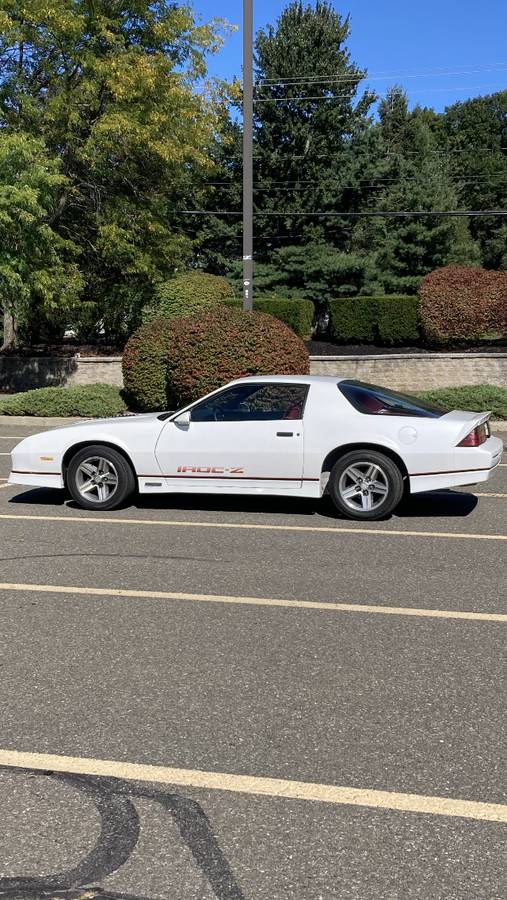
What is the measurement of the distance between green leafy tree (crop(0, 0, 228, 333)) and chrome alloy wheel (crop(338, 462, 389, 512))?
49.9ft

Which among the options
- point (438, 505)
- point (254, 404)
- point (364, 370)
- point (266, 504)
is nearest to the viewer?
point (254, 404)

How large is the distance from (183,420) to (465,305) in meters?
16.6

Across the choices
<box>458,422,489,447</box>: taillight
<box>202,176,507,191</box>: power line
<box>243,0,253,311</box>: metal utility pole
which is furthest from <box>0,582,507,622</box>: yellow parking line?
<box>202,176,507,191</box>: power line

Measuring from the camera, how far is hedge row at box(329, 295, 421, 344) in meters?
24.5

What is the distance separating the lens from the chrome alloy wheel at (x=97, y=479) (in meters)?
8.65

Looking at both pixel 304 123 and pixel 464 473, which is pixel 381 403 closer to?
pixel 464 473

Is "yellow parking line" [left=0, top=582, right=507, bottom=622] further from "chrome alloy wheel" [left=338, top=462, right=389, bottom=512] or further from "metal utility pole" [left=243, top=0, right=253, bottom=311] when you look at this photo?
"metal utility pole" [left=243, top=0, right=253, bottom=311]

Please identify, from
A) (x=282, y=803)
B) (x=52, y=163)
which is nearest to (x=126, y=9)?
(x=52, y=163)

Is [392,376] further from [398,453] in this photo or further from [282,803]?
[282,803]

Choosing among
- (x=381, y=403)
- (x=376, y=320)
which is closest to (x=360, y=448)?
(x=381, y=403)

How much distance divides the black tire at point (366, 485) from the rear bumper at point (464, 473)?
8.3 inches

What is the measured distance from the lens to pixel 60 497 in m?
9.55

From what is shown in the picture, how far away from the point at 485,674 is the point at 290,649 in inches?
40.7

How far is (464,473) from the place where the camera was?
7.94 m
